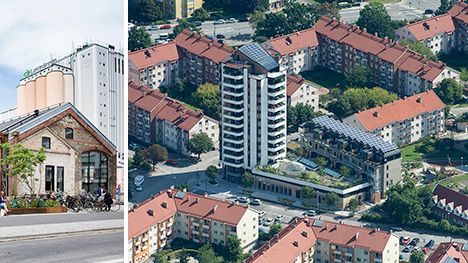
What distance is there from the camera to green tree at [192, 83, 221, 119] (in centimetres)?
2328

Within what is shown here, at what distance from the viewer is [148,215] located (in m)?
19.0

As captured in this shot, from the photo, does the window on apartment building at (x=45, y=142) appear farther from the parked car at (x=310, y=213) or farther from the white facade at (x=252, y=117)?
the white facade at (x=252, y=117)

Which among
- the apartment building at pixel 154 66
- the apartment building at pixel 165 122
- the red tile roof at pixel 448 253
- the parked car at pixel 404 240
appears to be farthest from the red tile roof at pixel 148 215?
the apartment building at pixel 154 66

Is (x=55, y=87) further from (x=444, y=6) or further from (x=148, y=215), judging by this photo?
(x=444, y=6)

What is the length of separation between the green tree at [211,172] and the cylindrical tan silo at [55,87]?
13476 mm

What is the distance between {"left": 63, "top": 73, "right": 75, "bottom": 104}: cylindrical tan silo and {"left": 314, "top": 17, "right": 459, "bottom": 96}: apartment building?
56.4ft

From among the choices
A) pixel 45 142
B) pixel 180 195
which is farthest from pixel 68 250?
pixel 180 195

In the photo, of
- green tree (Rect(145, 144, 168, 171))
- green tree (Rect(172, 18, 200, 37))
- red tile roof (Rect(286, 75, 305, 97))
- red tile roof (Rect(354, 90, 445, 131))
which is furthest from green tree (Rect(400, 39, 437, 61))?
green tree (Rect(145, 144, 168, 171))

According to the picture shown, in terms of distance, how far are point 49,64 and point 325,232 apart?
37.4ft

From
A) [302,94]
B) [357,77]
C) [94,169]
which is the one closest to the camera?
[94,169]

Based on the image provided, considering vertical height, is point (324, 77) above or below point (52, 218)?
below

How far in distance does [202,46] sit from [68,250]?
18835 millimetres

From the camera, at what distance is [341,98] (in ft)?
76.4

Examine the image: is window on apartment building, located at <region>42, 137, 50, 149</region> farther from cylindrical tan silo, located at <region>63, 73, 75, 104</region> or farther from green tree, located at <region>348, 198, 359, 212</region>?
green tree, located at <region>348, 198, 359, 212</region>
